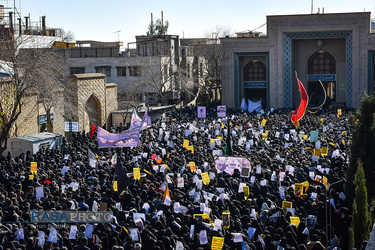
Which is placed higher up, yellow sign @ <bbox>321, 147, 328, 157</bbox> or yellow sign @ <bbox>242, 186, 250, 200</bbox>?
yellow sign @ <bbox>321, 147, 328, 157</bbox>

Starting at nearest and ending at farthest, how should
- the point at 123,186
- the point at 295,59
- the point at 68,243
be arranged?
the point at 68,243
the point at 123,186
the point at 295,59

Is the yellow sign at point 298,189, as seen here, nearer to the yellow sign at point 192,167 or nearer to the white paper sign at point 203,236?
the yellow sign at point 192,167

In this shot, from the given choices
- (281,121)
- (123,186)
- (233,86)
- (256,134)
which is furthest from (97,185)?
(233,86)

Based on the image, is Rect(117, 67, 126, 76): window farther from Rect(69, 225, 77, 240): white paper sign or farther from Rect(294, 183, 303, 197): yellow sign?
Rect(69, 225, 77, 240): white paper sign

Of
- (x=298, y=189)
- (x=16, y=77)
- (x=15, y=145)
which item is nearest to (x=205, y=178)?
(x=298, y=189)

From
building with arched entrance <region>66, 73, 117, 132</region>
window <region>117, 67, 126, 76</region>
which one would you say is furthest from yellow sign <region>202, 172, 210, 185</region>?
window <region>117, 67, 126, 76</region>

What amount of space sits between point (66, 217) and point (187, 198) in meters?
3.08

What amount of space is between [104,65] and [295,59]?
13.4 meters

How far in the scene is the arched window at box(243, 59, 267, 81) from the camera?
141 feet

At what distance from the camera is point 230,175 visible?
16.7 m

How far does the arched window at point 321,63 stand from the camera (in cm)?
4181

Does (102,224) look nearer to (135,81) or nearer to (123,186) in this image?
(123,186)

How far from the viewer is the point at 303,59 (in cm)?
4225

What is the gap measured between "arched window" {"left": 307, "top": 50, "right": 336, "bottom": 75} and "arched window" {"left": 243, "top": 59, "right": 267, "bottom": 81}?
10.3 ft
